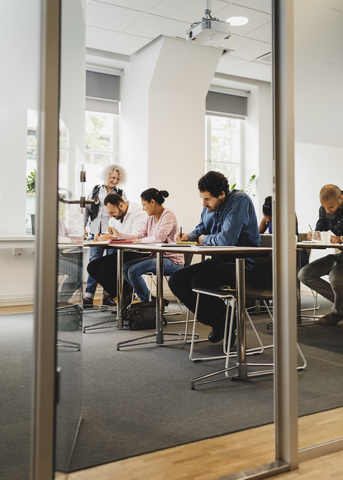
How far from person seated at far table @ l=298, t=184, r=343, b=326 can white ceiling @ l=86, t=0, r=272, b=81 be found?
121 inches

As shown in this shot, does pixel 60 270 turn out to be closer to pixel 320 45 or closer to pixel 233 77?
pixel 320 45

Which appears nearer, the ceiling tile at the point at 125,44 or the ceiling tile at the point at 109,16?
the ceiling tile at the point at 109,16

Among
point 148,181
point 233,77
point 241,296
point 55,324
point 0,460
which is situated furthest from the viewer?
point 233,77

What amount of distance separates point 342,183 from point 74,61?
1.35m

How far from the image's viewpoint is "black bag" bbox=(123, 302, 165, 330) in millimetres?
4355

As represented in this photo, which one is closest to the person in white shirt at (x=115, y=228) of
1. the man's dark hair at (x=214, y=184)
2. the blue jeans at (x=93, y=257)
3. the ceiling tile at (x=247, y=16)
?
the blue jeans at (x=93, y=257)

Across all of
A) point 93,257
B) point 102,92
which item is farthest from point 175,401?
point 102,92

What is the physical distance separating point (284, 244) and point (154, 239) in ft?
8.42

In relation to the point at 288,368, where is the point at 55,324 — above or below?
above

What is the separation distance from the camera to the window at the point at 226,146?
25.1 ft

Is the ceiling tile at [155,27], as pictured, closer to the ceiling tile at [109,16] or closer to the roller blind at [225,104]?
the ceiling tile at [109,16]

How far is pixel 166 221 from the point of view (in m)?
4.50

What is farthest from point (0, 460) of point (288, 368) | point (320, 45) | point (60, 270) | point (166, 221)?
point (166, 221)

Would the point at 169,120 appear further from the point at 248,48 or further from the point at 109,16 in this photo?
the point at 109,16
